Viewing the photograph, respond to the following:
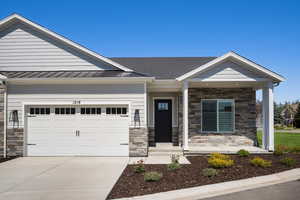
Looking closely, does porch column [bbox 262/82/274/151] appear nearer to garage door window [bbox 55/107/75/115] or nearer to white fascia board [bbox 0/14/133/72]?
white fascia board [bbox 0/14/133/72]

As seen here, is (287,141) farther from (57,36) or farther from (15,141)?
(15,141)

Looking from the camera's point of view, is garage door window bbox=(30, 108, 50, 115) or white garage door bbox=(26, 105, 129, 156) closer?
white garage door bbox=(26, 105, 129, 156)

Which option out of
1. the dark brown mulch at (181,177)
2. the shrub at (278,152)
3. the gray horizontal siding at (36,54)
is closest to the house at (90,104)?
the gray horizontal siding at (36,54)

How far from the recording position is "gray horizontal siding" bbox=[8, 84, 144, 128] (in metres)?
9.95

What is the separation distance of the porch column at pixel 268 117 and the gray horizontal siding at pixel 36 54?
24.2 feet

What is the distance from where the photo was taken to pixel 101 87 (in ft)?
32.8

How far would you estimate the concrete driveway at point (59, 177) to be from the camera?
537 cm

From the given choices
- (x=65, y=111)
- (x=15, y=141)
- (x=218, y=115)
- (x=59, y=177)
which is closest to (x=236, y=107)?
(x=218, y=115)

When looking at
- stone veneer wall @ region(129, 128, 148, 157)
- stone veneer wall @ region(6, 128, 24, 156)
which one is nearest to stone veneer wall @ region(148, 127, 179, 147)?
stone veneer wall @ region(129, 128, 148, 157)

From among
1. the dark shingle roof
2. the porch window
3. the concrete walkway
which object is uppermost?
the dark shingle roof

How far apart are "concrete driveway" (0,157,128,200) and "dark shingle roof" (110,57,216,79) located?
4621 mm

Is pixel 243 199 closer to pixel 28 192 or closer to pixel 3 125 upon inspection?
pixel 28 192

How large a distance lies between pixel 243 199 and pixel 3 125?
9935 mm

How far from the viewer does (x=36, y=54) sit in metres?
10.9
